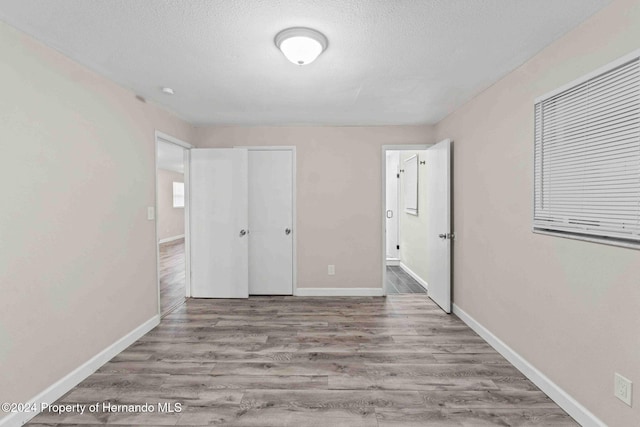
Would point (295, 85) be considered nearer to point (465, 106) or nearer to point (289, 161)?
point (289, 161)

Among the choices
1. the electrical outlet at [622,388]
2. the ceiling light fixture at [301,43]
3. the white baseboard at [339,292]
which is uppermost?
the ceiling light fixture at [301,43]

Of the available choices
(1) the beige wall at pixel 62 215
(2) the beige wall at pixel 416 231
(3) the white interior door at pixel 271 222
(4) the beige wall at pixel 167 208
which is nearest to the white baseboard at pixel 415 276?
(2) the beige wall at pixel 416 231

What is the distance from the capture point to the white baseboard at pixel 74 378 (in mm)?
1715

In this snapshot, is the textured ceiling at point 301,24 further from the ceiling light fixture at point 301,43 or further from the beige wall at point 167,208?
the beige wall at point 167,208

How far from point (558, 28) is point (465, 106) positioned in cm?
138

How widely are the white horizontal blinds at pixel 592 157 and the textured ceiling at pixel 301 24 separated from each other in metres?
0.44

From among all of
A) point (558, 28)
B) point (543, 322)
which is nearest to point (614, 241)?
point (543, 322)

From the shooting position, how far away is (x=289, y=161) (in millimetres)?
4086

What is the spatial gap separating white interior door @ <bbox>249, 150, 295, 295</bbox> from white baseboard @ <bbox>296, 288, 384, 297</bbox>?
20 cm

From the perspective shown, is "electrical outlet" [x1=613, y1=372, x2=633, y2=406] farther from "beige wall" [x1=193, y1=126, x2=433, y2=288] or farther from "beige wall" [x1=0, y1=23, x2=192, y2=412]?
"beige wall" [x1=0, y1=23, x2=192, y2=412]

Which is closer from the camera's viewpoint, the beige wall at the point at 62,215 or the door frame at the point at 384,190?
the beige wall at the point at 62,215

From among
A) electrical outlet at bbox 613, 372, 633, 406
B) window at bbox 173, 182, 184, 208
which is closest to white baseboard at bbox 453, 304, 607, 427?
electrical outlet at bbox 613, 372, 633, 406

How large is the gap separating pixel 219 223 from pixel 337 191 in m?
1.63

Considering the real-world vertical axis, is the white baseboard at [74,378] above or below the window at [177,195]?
below
